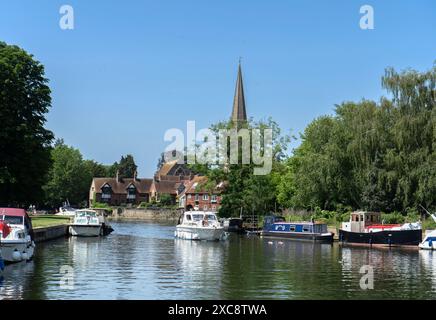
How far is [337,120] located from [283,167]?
48.7 feet

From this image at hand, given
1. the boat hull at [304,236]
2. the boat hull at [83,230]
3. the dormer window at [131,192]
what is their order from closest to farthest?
the boat hull at [83,230]
the boat hull at [304,236]
the dormer window at [131,192]

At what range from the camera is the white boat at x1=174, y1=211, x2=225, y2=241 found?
60.0m

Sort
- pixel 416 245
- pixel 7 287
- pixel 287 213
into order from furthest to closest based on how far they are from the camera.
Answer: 1. pixel 287 213
2. pixel 416 245
3. pixel 7 287

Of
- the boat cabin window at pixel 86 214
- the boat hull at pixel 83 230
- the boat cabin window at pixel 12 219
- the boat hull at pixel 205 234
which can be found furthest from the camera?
the boat cabin window at pixel 86 214

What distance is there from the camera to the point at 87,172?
530 feet

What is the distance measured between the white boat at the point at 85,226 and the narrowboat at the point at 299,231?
18.5 m

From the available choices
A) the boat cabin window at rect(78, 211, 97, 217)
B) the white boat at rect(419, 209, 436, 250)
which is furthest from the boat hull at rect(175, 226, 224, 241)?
the white boat at rect(419, 209, 436, 250)

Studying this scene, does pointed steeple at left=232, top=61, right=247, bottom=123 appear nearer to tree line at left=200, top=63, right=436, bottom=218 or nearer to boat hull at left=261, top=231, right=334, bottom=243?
tree line at left=200, top=63, right=436, bottom=218

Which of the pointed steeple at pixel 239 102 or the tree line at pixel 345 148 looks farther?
the pointed steeple at pixel 239 102

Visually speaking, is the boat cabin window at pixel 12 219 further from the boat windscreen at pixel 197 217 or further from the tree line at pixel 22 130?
the boat windscreen at pixel 197 217

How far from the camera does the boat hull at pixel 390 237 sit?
55.6m

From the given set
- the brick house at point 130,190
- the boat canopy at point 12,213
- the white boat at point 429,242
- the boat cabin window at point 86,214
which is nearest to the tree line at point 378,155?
the white boat at point 429,242
